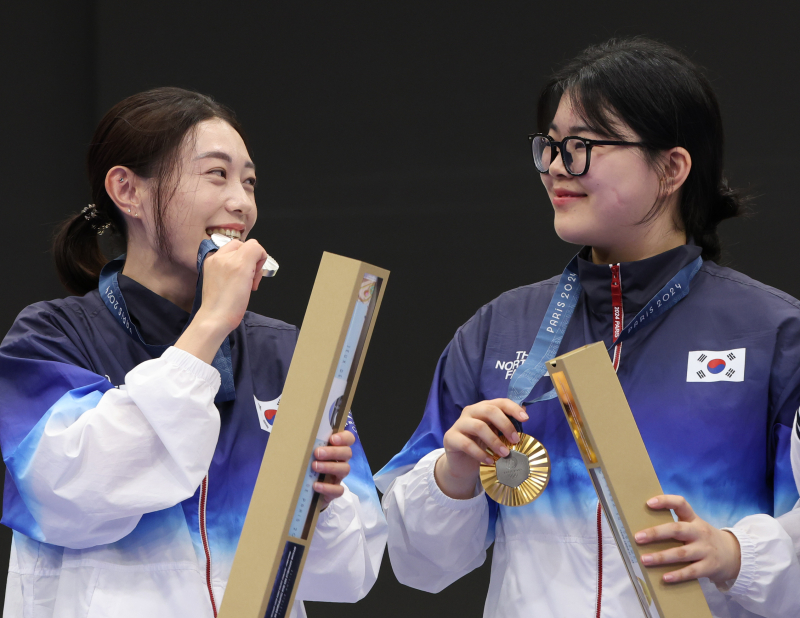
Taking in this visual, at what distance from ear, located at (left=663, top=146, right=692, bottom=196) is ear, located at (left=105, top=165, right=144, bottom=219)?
905 mm

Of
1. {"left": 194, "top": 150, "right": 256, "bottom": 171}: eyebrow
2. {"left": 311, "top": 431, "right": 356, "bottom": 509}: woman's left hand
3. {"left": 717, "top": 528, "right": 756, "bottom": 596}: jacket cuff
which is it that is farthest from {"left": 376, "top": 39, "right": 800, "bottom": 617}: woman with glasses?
{"left": 194, "top": 150, "right": 256, "bottom": 171}: eyebrow

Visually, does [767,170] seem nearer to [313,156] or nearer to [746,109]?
[746,109]

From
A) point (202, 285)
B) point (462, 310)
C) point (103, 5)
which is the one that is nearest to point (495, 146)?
point (462, 310)

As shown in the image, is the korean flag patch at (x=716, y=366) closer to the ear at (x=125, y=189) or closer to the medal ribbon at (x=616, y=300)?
the medal ribbon at (x=616, y=300)

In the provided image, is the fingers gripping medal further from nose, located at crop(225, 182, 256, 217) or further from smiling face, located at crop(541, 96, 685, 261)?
smiling face, located at crop(541, 96, 685, 261)

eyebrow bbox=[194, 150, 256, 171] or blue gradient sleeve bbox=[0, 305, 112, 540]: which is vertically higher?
eyebrow bbox=[194, 150, 256, 171]

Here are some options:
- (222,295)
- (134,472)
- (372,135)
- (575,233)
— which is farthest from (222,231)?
(372,135)

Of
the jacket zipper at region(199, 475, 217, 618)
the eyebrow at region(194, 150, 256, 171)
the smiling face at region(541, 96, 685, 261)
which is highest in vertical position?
the smiling face at region(541, 96, 685, 261)

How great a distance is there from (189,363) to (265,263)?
25 centimetres

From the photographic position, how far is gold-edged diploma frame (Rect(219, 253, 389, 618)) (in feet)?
3.37

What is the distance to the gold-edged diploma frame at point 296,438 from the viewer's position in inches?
40.4

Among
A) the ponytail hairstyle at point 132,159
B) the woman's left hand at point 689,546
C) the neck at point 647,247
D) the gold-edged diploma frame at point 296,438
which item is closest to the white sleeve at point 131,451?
the gold-edged diploma frame at point 296,438

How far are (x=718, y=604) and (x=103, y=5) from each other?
8.88 ft

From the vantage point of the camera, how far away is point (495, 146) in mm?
2980
